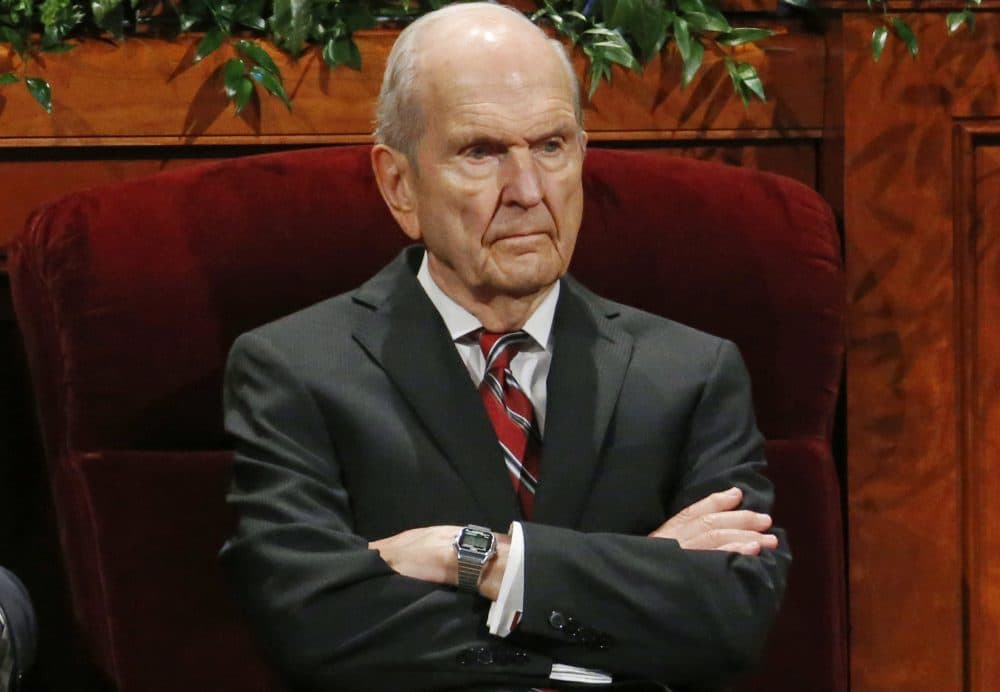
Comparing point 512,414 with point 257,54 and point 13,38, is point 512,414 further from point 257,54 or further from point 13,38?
point 13,38

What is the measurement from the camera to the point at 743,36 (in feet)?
7.51

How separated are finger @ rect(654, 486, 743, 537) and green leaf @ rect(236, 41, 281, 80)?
987 mm

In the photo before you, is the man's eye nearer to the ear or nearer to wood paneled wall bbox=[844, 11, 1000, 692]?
the ear

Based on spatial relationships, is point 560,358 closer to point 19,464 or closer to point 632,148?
point 632,148

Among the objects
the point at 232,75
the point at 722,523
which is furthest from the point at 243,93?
the point at 722,523

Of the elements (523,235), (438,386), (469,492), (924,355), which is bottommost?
(924,355)

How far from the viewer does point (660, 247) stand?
206 cm

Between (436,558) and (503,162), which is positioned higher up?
(503,162)

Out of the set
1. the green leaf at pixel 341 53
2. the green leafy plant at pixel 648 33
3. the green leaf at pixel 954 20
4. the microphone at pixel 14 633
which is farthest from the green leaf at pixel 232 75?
the green leaf at pixel 954 20

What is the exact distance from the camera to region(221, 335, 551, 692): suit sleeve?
161 centimetres

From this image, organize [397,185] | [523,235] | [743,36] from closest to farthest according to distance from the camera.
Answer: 1. [523,235]
2. [397,185]
3. [743,36]

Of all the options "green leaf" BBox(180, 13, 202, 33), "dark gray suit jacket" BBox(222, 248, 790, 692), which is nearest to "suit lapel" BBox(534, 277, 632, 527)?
"dark gray suit jacket" BBox(222, 248, 790, 692)

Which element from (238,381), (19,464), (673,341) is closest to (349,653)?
(238,381)

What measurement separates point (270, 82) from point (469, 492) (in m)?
0.82
